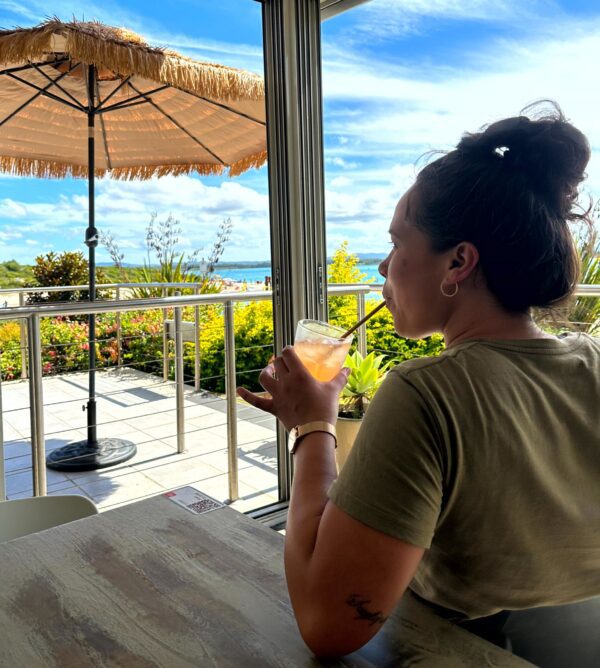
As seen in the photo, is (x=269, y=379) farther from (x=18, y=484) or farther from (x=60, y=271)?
(x=60, y=271)

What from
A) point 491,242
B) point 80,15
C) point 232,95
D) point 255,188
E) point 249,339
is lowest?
point 249,339

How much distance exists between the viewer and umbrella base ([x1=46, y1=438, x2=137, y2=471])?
129 inches

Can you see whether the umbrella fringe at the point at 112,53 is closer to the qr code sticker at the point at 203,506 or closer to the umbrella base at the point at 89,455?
the umbrella base at the point at 89,455

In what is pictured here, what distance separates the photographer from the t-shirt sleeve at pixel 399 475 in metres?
0.58

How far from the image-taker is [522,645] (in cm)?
72

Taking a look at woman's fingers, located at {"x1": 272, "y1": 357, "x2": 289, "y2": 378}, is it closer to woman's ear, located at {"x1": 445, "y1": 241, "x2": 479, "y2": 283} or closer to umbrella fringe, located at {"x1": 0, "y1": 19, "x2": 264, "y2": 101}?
woman's ear, located at {"x1": 445, "y1": 241, "x2": 479, "y2": 283}

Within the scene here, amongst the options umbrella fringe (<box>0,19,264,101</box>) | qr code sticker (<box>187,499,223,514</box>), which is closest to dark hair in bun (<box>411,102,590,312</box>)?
qr code sticker (<box>187,499,223,514</box>)

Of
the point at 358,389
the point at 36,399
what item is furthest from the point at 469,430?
the point at 358,389

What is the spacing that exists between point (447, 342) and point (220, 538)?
52cm

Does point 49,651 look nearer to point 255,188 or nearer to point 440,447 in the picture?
point 440,447

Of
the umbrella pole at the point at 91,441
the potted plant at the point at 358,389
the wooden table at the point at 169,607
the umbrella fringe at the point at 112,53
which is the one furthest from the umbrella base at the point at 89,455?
the wooden table at the point at 169,607

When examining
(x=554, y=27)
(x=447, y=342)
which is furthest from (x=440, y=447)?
(x=554, y=27)

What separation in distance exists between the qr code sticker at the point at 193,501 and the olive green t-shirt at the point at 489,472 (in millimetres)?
510

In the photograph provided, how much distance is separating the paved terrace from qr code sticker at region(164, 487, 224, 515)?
1.46 m
